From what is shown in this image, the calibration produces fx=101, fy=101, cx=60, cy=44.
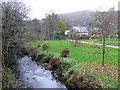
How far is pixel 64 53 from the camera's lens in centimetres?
764

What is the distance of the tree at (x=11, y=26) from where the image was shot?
130 inches

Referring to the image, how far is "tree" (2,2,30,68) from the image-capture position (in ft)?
10.8

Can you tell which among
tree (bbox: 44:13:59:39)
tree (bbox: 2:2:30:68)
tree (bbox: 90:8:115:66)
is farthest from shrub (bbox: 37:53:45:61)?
tree (bbox: 44:13:59:39)

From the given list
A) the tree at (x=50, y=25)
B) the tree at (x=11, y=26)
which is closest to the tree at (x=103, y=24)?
the tree at (x=11, y=26)

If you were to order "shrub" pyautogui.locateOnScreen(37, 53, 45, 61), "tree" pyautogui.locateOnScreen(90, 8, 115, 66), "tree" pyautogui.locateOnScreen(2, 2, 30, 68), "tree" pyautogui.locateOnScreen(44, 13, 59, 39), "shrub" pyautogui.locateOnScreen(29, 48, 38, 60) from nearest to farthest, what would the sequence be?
"tree" pyautogui.locateOnScreen(2, 2, 30, 68) → "tree" pyautogui.locateOnScreen(90, 8, 115, 66) → "shrub" pyautogui.locateOnScreen(37, 53, 45, 61) → "shrub" pyautogui.locateOnScreen(29, 48, 38, 60) → "tree" pyautogui.locateOnScreen(44, 13, 59, 39)

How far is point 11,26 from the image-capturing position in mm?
3639

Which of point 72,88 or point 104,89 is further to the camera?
point 72,88

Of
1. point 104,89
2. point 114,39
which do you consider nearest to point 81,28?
point 114,39

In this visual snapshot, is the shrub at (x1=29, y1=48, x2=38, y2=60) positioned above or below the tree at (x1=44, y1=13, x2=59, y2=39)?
below

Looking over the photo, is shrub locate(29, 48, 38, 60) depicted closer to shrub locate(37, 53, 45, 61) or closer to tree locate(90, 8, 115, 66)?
shrub locate(37, 53, 45, 61)

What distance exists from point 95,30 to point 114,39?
105 centimetres

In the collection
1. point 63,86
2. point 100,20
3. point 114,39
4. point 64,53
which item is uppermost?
point 100,20

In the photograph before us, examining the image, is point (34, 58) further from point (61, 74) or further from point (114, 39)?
point (114, 39)

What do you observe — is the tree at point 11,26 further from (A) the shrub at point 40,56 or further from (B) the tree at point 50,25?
(B) the tree at point 50,25
